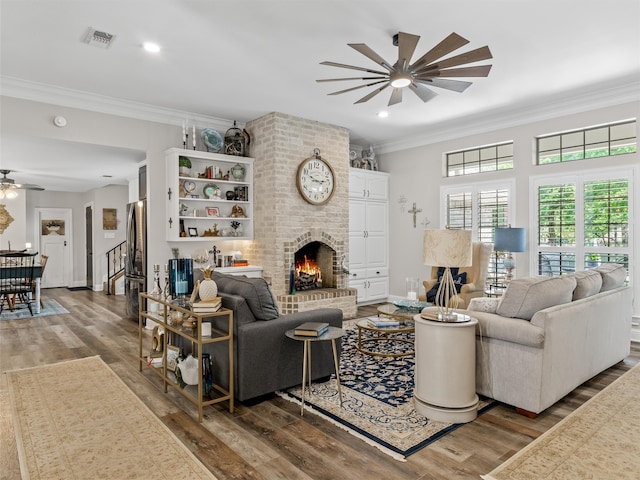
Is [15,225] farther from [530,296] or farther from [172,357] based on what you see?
[530,296]

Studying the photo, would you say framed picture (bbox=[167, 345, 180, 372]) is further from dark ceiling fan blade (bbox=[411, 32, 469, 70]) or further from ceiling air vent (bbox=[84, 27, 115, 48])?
dark ceiling fan blade (bbox=[411, 32, 469, 70])

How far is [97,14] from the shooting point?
328 centimetres

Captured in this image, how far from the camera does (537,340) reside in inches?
112

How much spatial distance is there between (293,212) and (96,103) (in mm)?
2876

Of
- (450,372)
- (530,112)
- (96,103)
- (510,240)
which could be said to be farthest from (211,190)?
(530,112)

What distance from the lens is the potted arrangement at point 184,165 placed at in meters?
5.73

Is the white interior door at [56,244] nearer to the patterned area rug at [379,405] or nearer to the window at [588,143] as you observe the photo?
the patterned area rug at [379,405]

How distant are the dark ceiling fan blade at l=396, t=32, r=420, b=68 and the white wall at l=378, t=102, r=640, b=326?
3508mm

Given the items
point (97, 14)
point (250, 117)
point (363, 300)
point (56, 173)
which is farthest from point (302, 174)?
point (56, 173)

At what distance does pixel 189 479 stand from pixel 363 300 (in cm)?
551

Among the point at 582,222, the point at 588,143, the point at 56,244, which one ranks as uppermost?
the point at 588,143

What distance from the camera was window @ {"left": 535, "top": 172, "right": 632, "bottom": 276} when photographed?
5.18 metres

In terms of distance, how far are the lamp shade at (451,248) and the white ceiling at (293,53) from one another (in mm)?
1775

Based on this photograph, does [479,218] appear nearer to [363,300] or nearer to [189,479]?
[363,300]
